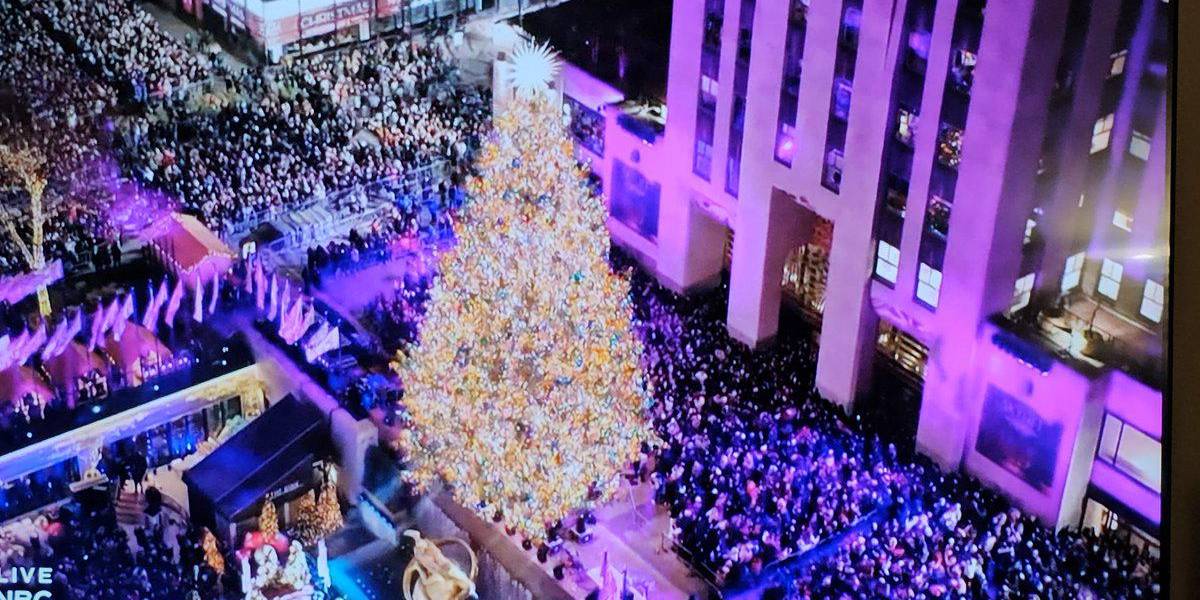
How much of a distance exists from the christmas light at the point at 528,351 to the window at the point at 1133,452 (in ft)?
4.65

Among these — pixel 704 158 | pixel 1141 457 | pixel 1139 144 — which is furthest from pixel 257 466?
pixel 1139 144

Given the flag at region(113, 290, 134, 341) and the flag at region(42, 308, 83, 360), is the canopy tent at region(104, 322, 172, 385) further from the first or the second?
the flag at region(42, 308, 83, 360)

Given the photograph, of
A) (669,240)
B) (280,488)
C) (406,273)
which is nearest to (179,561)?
(280,488)

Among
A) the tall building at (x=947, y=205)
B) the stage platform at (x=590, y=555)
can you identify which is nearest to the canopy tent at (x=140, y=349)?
the stage platform at (x=590, y=555)

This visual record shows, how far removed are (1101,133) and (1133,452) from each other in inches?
35.7

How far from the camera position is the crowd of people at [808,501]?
4.33 m

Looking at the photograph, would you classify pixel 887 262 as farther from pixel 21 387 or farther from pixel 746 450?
pixel 21 387

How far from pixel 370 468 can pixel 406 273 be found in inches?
25.7

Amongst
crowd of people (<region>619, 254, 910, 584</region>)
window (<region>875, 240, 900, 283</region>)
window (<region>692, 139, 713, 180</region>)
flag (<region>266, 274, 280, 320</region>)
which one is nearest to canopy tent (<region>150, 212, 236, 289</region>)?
flag (<region>266, 274, 280, 320</region>)

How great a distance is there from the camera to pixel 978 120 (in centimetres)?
412

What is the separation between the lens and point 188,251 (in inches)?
190

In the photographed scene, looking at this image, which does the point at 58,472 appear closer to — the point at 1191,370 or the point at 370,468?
the point at 370,468

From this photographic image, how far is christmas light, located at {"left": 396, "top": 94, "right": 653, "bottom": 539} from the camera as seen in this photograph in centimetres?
463

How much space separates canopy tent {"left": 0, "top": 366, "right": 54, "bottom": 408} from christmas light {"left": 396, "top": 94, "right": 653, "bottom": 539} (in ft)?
3.83
